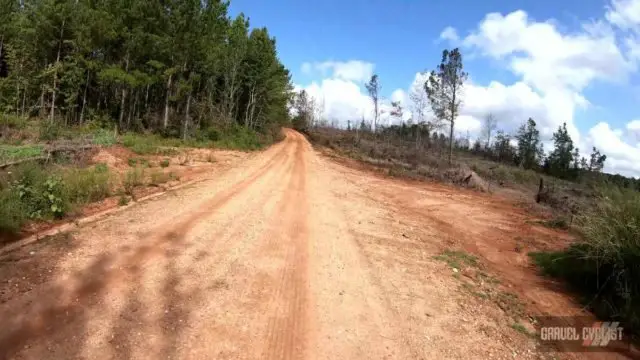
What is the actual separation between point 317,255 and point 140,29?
26739 mm

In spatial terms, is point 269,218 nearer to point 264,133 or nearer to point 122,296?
point 122,296

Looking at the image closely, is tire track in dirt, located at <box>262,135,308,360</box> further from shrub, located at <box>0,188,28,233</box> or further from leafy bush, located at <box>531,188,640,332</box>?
leafy bush, located at <box>531,188,640,332</box>

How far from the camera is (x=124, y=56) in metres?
32.5

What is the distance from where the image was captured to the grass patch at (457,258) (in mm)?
7798

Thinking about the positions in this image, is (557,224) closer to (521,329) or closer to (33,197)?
(521,329)

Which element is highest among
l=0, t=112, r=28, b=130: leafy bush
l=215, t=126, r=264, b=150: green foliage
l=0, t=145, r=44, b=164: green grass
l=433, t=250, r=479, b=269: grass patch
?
l=215, t=126, r=264, b=150: green foliage

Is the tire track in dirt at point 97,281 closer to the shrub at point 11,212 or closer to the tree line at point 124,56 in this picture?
the shrub at point 11,212

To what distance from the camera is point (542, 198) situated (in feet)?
65.9

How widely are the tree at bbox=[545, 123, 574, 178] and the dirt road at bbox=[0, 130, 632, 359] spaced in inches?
3143

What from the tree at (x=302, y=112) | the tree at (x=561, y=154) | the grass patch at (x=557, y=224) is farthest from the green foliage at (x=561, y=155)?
the grass patch at (x=557, y=224)

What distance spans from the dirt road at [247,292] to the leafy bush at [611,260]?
1.87 feet

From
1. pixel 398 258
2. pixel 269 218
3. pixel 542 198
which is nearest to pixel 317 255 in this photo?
pixel 398 258

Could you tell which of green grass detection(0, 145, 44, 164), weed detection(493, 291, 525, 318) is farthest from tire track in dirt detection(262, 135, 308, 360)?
green grass detection(0, 145, 44, 164)

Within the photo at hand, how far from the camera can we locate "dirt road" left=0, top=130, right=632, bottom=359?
4.30 m
